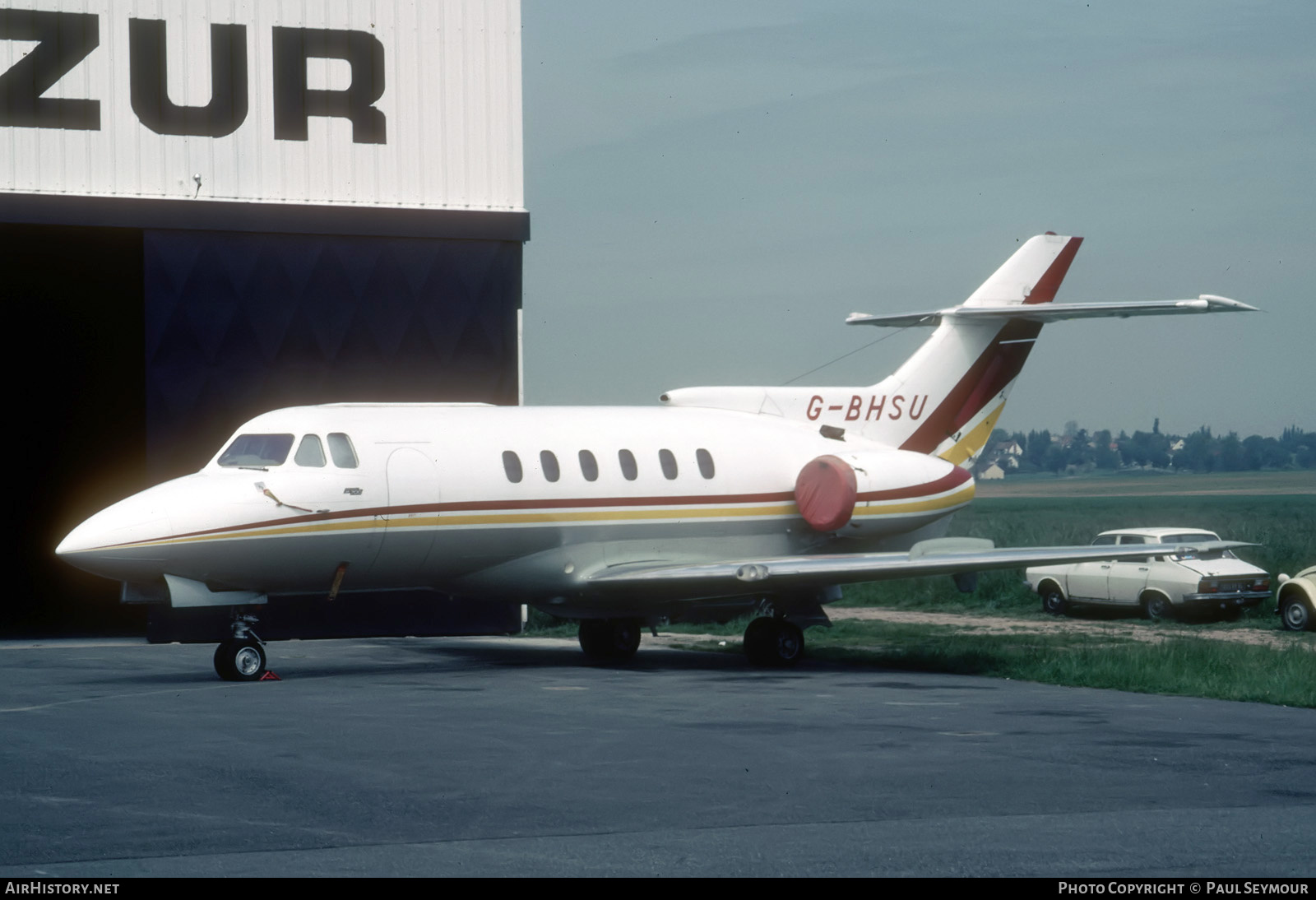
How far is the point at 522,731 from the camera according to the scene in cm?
1416

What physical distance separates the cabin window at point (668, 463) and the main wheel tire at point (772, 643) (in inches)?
88.7

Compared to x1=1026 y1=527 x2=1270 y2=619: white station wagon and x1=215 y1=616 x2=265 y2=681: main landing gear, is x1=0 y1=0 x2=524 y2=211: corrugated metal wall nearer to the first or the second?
x1=215 y1=616 x2=265 y2=681: main landing gear

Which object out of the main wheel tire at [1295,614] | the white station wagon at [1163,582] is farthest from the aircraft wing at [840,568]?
the white station wagon at [1163,582]

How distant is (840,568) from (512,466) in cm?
430

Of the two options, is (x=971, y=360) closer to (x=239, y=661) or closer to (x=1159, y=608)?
(x=1159, y=608)

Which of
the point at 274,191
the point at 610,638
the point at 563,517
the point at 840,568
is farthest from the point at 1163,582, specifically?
the point at 274,191

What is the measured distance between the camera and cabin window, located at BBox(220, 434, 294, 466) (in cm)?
1953

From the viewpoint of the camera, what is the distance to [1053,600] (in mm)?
33844

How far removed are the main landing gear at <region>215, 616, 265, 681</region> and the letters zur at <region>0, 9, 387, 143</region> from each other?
10191mm

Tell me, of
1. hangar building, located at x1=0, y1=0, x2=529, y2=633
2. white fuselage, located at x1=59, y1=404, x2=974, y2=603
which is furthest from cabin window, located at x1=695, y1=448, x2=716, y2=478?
hangar building, located at x1=0, y1=0, x2=529, y2=633

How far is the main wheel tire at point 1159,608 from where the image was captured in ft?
101

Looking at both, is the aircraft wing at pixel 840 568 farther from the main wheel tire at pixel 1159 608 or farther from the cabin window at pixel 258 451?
the main wheel tire at pixel 1159 608

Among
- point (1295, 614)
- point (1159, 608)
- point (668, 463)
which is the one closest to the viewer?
point (668, 463)

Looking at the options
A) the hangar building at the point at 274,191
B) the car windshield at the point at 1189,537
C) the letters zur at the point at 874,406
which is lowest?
the car windshield at the point at 1189,537
